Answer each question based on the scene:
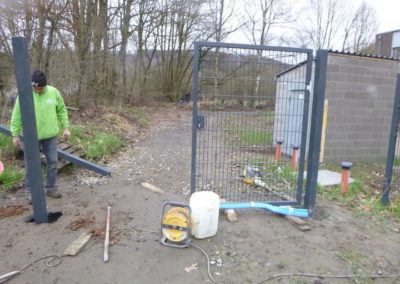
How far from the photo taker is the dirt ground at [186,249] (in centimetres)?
267

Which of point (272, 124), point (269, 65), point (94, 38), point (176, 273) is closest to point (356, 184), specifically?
point (272, 124)

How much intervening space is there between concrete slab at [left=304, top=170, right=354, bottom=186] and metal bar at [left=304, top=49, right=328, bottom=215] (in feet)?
4.56

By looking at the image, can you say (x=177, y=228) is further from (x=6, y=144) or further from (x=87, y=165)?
(x=6, y=144)

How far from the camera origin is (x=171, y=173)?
19.4 ft

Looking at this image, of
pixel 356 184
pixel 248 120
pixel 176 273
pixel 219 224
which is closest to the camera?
pixel 176 273

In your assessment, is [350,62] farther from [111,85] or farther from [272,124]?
[111,85]

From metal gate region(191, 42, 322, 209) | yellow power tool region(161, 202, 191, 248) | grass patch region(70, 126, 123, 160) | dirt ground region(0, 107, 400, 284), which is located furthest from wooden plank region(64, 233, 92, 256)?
grass patch region(70, 126, 123, 160)

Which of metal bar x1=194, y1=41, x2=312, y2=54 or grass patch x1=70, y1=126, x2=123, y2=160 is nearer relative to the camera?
metal bar x1=194, y1=41, x2=312, y2=54

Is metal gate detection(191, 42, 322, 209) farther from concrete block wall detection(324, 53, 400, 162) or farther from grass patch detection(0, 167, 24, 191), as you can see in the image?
concrete block wall detection(324, 53, 400, 162)

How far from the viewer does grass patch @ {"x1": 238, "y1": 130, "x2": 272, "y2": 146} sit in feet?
13.0

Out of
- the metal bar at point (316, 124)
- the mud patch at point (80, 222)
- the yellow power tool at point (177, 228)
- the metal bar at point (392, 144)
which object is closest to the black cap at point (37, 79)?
the mud patch at point (80, 222)

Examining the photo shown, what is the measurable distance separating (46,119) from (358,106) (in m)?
6.76

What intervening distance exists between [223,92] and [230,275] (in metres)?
2.02

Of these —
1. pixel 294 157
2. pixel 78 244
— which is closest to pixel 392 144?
pixel 294 157
